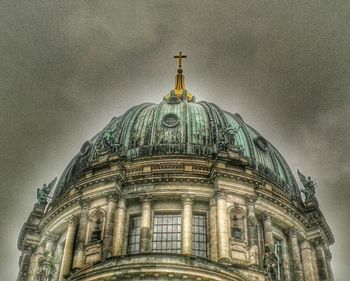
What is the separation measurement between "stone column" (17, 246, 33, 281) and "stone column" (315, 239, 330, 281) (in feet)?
65.5

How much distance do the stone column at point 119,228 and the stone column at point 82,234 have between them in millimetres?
1975

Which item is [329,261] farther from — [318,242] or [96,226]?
[96,226]

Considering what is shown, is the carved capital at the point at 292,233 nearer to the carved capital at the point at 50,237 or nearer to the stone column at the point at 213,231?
the stone column at the point at 213,231

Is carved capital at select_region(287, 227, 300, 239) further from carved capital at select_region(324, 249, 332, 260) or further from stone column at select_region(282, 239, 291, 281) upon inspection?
carved capital at select_region(324, 249, 332, 260)

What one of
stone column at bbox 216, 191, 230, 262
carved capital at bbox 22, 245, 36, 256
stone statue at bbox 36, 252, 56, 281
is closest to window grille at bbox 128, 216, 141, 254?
stone column at bbox 216, 191, 230, 262

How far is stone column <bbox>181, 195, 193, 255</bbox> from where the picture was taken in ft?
102

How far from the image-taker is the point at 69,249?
111ft

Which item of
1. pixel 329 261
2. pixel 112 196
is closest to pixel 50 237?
pixel 112 196

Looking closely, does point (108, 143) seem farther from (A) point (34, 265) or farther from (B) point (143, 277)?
(B) point (143, 277)

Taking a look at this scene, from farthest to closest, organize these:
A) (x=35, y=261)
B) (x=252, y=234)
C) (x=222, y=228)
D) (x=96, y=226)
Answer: (x=35, y=261) → (x=96, y=226) → (x=252, y=234) → (x=222, y=228)

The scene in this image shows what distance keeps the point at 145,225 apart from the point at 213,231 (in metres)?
4.08

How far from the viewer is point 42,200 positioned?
40.5 m

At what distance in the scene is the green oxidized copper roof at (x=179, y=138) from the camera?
121 ft

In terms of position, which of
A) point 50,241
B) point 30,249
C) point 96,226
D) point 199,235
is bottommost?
point 199,235
